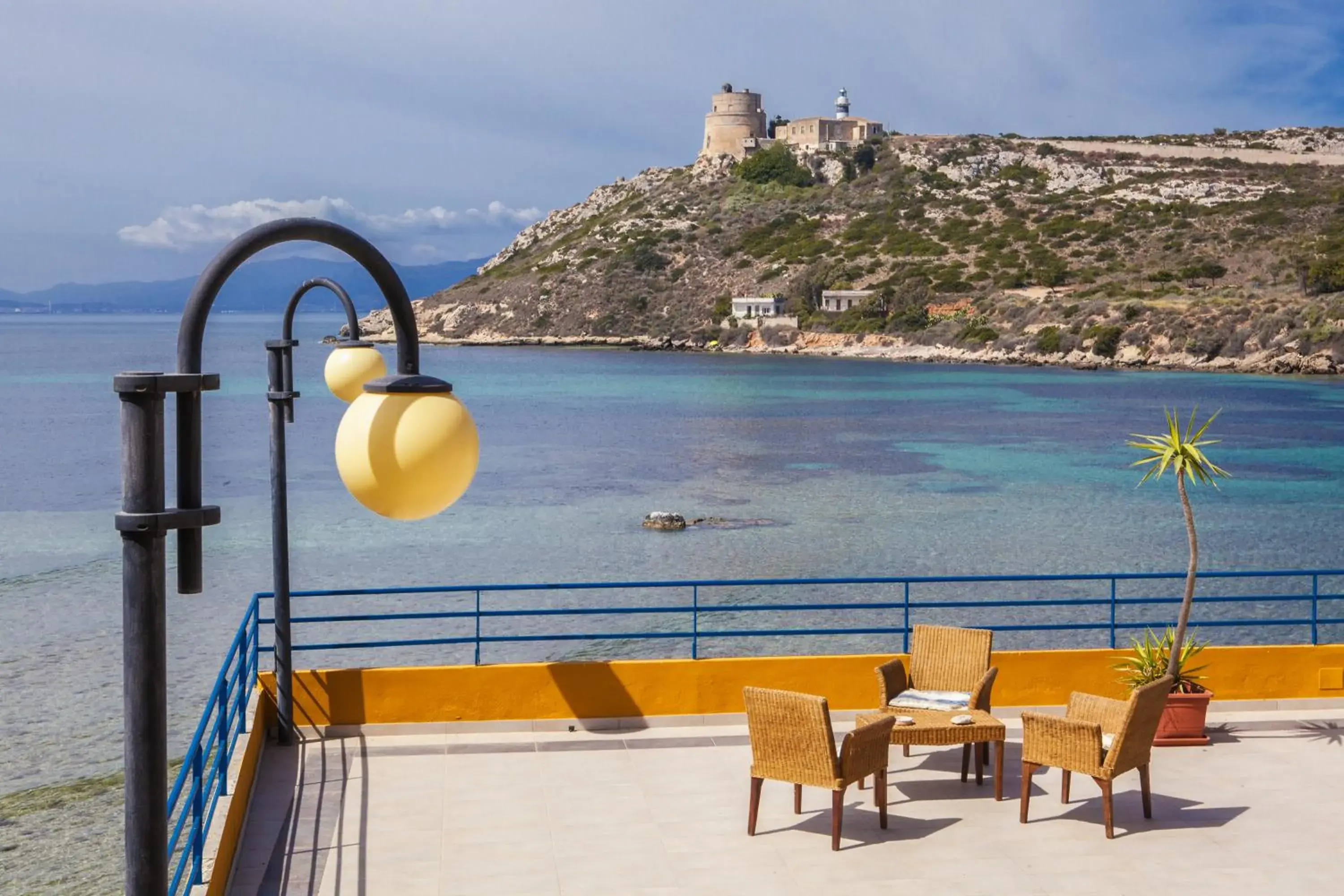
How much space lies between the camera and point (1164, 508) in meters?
40.5

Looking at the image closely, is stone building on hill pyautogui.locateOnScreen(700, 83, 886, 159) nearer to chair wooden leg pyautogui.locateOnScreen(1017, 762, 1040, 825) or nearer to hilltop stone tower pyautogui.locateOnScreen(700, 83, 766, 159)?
hilltop stone tower pyautogui.locateOnScreen(700, 83, 766, 159)

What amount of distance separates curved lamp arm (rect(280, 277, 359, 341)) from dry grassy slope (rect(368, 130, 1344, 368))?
83.6 m

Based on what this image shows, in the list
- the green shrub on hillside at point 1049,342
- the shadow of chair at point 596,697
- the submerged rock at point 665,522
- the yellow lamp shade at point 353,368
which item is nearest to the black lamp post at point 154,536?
the yellow lamp shade at point 353,368

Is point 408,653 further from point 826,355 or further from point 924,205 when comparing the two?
point 924,205

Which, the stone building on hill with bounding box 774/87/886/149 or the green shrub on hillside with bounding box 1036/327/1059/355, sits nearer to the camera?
the green shrub on hillside with bounding box 1036/327/1059/355

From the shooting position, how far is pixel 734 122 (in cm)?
15750

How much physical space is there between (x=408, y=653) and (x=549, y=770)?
45.6ft

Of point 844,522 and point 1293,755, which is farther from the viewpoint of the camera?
point 844,522

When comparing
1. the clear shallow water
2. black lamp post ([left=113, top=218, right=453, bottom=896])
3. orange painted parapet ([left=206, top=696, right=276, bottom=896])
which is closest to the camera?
black lamp post ([left=113, top=218, right=453, bottom=896])

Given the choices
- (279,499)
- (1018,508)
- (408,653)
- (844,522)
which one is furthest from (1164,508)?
(279,499)

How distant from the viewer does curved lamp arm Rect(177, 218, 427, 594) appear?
3379mm

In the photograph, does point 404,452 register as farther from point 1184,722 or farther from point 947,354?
point 947,354

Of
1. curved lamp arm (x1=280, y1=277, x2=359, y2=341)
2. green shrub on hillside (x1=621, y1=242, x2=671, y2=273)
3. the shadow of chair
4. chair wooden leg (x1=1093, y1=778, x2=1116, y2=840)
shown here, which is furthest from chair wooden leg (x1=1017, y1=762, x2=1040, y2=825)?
green shrub on hillside (x1=621, y1=242, x2=671, y2=273)

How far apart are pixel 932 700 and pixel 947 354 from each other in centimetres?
9380
